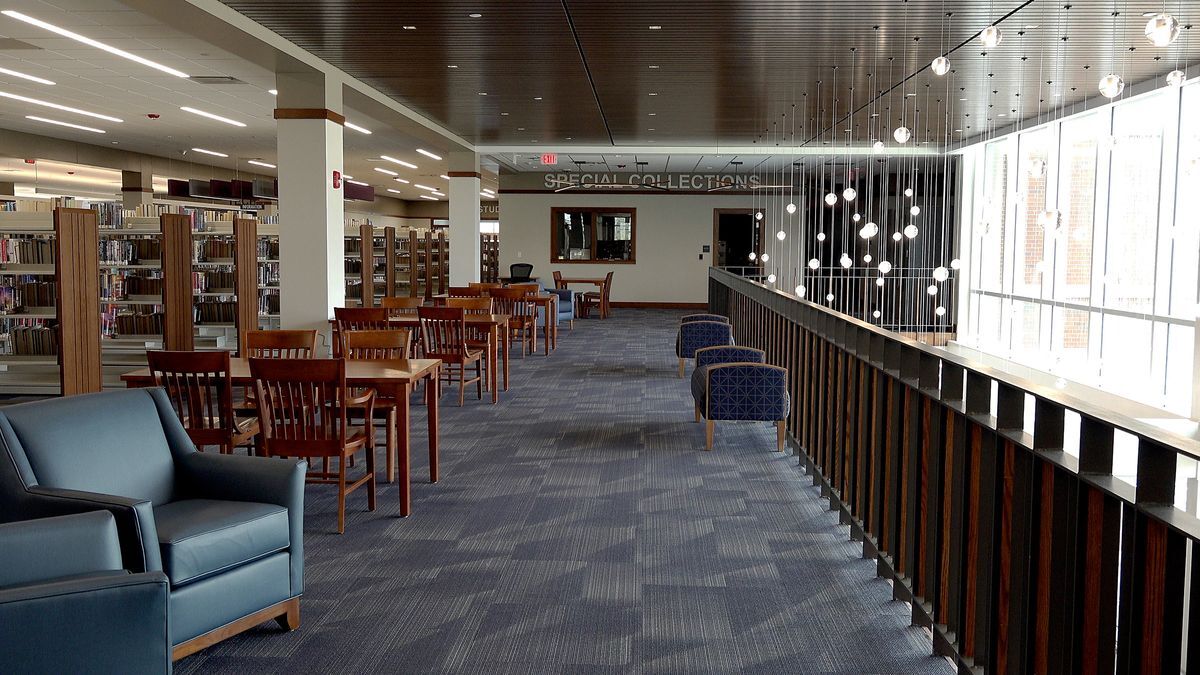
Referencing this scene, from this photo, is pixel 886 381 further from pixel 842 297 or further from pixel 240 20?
pixel 842 297

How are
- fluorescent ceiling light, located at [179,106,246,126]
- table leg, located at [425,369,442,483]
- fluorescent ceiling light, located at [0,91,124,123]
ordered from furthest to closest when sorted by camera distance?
1. fluorescent ceiling light, located at [179,106,246,126]
2. fluorescent ceiling light, located at [0,91,124,123]
3. table leg, located at [425,369,442,483]

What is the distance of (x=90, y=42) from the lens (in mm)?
8820

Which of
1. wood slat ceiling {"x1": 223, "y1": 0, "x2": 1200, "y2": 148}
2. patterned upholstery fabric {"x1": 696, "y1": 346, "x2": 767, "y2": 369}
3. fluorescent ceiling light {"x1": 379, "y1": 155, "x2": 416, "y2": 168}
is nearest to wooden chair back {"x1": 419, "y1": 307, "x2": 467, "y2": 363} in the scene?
patterned upholstery fabric {"x1": 696, "y1": 346, "x2": 767, "y2": 369}

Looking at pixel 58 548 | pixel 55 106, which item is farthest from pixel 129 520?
pixel 55 106

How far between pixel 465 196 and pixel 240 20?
901 centimetres

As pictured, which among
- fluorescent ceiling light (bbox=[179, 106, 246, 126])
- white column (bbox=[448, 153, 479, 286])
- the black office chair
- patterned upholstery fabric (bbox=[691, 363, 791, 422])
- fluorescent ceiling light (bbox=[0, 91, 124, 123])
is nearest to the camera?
patterned upholstery fabric (bbox=[691, 363, 791, 422])

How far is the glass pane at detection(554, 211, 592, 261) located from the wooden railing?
1831 centimetres

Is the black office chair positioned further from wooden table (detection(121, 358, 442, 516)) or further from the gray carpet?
wooden table (detection(121, 358, 442, 516))

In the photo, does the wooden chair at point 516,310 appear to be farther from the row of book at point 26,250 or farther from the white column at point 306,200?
the row of book at point 26,250

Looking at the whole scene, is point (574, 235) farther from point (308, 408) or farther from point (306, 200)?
point (308, 408)

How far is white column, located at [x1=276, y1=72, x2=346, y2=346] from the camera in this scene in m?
9.30

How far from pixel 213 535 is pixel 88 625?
915mm

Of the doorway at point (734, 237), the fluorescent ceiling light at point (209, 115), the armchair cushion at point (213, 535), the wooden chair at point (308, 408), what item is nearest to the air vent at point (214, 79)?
the fluorescent ceiling light at point (209, 115)

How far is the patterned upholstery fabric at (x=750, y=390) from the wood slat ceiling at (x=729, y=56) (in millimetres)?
2674
